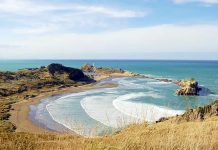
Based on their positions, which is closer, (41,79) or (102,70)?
(41,79)

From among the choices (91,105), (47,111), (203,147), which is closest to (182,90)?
(91,105)

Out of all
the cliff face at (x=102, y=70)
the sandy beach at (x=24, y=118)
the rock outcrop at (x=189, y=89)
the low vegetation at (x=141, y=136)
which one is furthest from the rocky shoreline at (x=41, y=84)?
the cliff face at (x=102, y=70)

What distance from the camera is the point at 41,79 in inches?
3915

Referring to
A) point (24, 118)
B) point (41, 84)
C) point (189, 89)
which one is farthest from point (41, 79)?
point (24, 118)

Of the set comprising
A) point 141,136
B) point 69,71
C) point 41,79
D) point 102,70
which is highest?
point 141,136

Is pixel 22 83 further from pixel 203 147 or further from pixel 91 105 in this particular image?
pixel 203 147

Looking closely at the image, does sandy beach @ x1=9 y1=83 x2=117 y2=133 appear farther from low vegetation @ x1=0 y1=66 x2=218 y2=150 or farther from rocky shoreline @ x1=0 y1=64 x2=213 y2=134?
low vegetation @ x1=0 y1=66 x2=218 y2=150

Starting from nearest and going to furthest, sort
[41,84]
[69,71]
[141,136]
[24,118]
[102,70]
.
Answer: [141,136], [24,118], [41,84], [69,71], [102,70]

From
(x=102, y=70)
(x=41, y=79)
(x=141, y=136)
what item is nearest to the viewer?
(x=141, y=136)

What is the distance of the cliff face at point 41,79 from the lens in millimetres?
86625

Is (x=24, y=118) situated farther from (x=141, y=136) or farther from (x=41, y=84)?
(x=41, y=84)

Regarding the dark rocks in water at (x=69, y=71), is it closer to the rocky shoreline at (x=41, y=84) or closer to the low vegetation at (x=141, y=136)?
the rocky shoreline at (x=41, y=84)

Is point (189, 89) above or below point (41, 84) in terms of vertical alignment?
above

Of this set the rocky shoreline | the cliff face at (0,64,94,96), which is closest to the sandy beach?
the rocky shoreline
